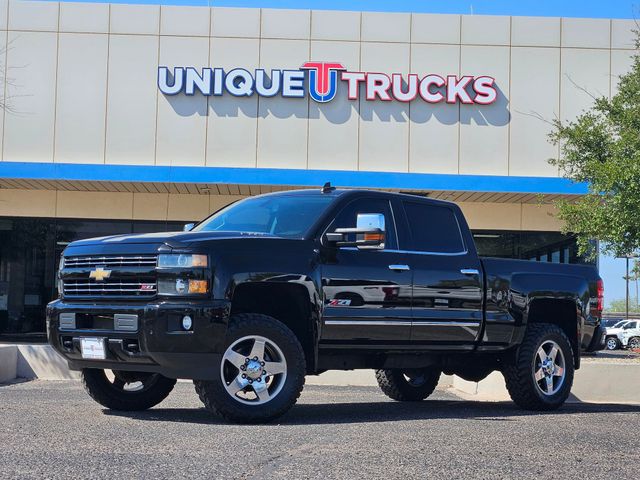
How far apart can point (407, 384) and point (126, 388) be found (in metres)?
3.39

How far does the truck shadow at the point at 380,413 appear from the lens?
26.0ft

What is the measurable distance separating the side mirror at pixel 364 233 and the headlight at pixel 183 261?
1.19 meters

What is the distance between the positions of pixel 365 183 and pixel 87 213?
7009mm

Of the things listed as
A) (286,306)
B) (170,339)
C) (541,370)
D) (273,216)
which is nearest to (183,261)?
(170,339)

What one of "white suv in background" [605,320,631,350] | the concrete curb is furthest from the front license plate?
"white suv in background" [605,320,631,350]

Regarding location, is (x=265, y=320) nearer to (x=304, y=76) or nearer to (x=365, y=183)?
(x=365, y=183)

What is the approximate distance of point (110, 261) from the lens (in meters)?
7.65

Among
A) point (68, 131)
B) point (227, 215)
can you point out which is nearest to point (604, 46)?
point (68, 131)

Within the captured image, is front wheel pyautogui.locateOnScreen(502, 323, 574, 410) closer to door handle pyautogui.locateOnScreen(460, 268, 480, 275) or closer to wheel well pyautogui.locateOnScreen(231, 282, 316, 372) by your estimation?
door handle pyautogui.locateOnScreen(460, 268, 480, 275)

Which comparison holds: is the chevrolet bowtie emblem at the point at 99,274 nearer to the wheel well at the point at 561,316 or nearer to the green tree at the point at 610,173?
the wheel well at the point at 561,316

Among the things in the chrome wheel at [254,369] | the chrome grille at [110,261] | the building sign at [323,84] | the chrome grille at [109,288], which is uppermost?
the building sign at [323,84]

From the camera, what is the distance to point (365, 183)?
2119cm

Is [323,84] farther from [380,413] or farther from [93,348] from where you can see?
[93,348]

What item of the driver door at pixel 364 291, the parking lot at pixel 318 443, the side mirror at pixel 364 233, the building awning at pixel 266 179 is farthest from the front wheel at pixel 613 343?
the side mirror at pixel 364 233
